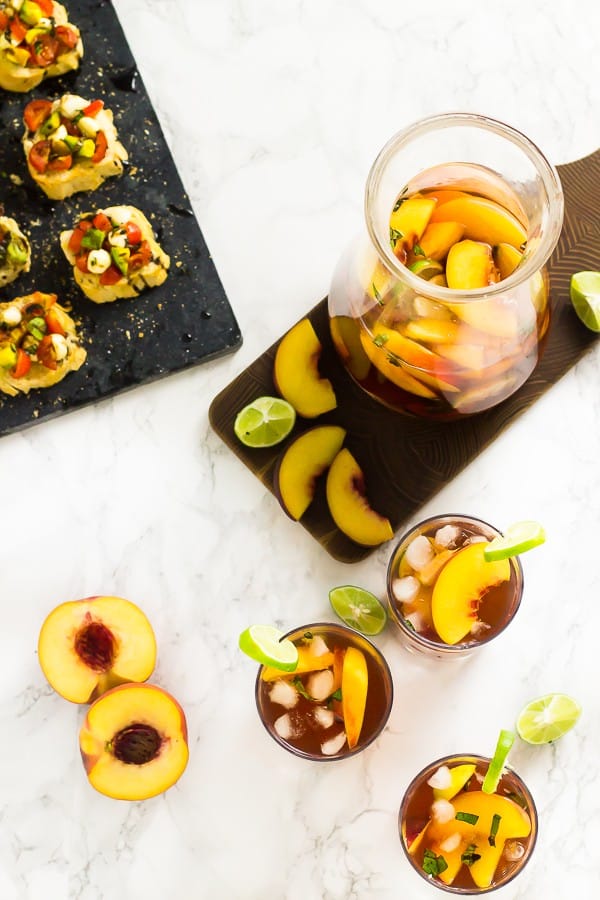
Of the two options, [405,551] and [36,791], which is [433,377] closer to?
[405,551]

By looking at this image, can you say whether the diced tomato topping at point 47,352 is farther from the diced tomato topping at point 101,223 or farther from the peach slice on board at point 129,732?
the peach slice on board at point 129,732

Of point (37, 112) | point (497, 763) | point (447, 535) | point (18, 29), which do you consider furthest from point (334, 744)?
point (18, 29)

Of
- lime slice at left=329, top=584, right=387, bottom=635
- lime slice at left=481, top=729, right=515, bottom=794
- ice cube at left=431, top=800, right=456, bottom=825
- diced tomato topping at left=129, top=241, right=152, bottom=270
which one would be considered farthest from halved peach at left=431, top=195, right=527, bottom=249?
ice cube at left=431, top=800, right=456, bottom=825

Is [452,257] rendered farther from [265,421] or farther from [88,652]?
[88,652]

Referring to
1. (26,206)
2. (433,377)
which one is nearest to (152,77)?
(26,206)

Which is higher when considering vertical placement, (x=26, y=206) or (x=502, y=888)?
(x=26, y=206)

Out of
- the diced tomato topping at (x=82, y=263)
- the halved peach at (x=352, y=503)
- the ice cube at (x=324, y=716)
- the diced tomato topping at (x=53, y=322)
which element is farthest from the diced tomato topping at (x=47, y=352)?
the ice cube at (x=324, y=716)
